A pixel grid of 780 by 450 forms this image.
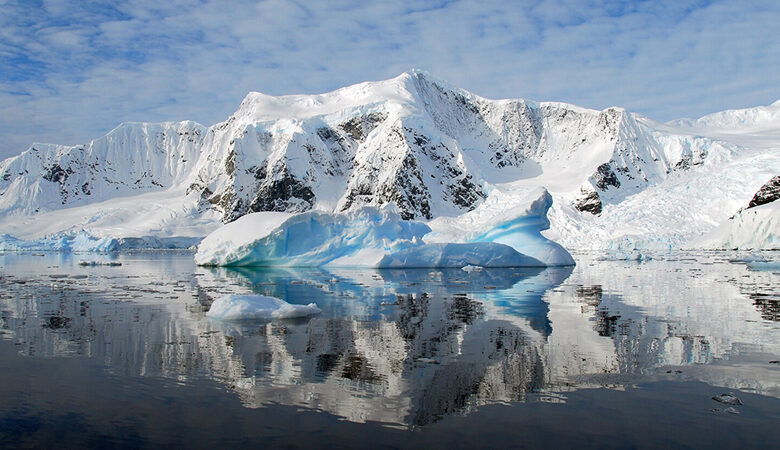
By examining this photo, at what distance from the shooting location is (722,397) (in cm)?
578

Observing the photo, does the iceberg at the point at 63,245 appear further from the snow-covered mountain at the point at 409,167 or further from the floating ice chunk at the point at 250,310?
the floating ice chunk at the point at 250,310

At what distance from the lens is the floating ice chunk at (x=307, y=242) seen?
27.2 m

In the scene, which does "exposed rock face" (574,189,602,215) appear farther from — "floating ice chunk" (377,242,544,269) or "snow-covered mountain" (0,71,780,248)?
"floating ice chunk" (377,242,544,269)

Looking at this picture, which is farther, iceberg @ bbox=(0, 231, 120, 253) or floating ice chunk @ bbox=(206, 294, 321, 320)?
iceberg @ bbox=(0, 231, 120, 253)


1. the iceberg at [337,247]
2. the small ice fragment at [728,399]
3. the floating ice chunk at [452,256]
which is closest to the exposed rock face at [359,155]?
the floating ice chunk at [452,256]

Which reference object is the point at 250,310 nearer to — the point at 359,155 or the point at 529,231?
the point at 529,231

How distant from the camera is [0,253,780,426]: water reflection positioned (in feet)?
20.0

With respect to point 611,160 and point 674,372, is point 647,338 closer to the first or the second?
point 674,372

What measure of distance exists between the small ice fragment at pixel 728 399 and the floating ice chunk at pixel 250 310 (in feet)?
24.3

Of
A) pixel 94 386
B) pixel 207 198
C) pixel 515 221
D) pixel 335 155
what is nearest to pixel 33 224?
pixel 207 198

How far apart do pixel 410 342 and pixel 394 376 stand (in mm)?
2079

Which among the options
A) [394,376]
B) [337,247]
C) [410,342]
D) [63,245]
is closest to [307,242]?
[337,247]

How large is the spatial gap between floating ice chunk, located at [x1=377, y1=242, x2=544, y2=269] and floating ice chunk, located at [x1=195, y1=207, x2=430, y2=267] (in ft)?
1.81

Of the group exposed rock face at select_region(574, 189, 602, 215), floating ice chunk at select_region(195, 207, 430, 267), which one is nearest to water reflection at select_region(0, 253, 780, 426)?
floating ice chunk at select_region(195, 207, 430, 267)
